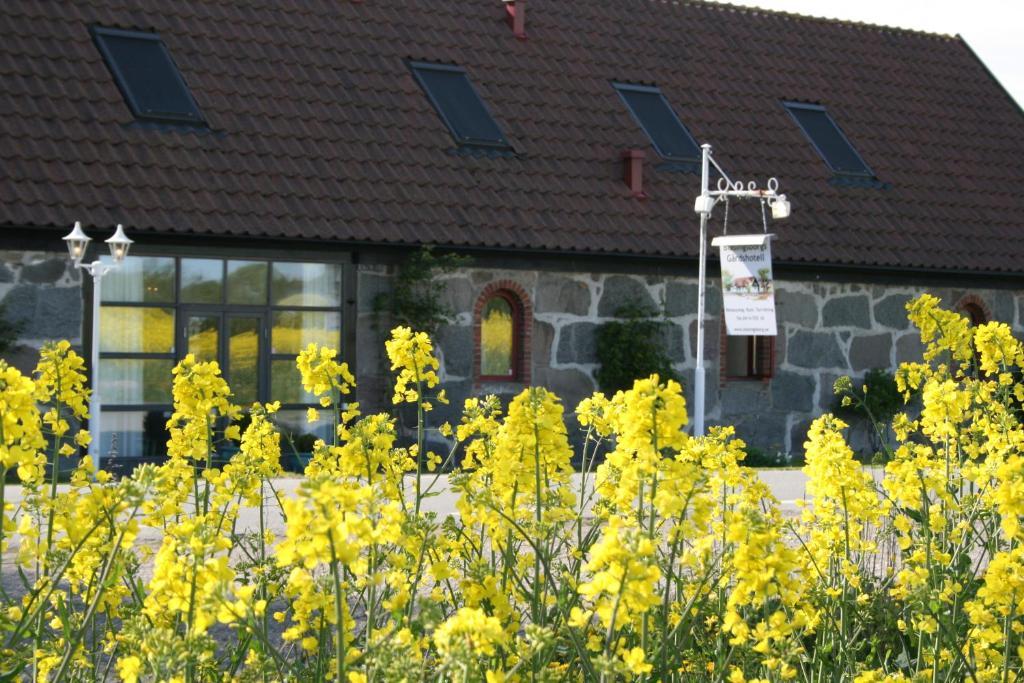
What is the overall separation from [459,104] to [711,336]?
401 cm

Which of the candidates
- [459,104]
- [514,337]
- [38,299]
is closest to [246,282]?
[38,299]

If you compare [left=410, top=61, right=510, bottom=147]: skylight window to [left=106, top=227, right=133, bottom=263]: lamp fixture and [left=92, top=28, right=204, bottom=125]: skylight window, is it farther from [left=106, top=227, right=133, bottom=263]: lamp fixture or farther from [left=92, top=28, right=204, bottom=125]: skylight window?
[left=106, top=227, right=133, bottom=263]: lamp fixture

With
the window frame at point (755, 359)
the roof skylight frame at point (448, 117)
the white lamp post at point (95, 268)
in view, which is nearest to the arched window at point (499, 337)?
the roof skylight frame at point (448, 117)

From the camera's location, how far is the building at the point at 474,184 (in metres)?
16.4

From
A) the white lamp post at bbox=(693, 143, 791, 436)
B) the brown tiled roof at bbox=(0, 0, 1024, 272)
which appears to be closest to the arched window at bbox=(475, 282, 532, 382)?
the brown tiled roof at bbox=(0, 0, 1024, 272)

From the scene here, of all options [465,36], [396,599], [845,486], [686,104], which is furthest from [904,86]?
[396,599]

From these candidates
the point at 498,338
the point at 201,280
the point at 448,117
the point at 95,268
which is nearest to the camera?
the point at 95,268

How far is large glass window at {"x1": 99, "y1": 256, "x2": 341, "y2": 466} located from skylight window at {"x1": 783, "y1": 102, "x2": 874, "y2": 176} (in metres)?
7.37

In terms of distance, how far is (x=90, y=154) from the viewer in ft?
52.9

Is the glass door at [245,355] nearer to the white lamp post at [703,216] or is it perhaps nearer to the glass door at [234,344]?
the glass door at [234,344]

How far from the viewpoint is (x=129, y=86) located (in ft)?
55.5

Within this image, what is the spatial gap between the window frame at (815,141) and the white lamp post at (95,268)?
953 cm

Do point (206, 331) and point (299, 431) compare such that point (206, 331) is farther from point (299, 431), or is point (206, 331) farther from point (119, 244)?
point (119, 244)

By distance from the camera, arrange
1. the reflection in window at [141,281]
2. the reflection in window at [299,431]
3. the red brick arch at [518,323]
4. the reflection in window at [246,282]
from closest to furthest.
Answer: the reflection in window at [141,281]
the reflection in window at [246,282]
the reflection in window at [299,431]
the red brick arch at [518,323]
